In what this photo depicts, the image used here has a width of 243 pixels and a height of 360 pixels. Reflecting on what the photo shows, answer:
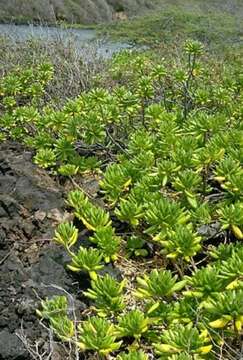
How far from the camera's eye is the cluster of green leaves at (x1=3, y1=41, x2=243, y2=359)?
2.69 meters

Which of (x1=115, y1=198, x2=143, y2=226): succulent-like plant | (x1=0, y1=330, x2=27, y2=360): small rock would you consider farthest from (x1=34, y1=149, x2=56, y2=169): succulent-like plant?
(x1=0, y1=330, x2=27, y2=360): small rock

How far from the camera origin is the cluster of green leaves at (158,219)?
8.82 ft

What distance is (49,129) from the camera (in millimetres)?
4965

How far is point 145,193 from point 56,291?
79 cm

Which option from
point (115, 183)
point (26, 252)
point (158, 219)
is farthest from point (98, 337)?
point (115, 183)

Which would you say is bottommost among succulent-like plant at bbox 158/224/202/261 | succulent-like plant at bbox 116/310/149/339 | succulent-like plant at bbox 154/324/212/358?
succulent-like plant at bbox 116/310/149/339

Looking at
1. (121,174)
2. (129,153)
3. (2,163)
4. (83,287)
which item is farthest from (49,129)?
(83,287)

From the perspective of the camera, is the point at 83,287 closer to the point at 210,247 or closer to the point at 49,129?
the point at 210,247

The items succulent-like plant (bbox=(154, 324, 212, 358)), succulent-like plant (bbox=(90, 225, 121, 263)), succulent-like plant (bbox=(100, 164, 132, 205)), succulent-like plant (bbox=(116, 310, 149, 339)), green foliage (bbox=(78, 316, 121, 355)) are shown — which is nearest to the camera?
succulent-like plant (bbox=(154, 324, 212, 358))

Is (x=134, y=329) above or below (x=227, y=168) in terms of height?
below

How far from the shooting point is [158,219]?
10.2 ft

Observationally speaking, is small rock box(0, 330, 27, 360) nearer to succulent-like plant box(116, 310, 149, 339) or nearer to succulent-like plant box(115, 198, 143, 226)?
succulent-like plant box(116, 310, 149, 339)

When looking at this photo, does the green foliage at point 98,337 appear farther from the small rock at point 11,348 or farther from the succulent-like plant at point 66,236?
the succulent-like plant at point 66,236

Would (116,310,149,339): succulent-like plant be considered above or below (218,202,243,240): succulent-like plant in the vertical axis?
below
